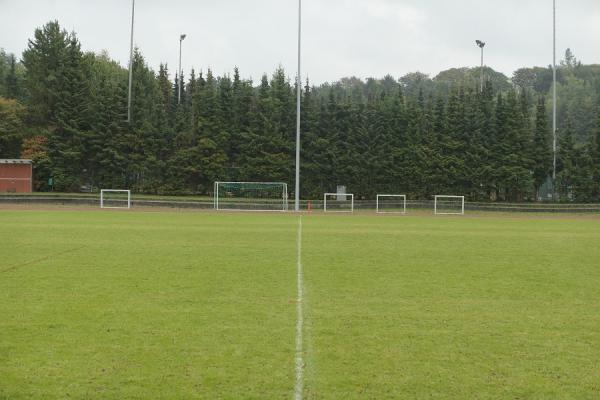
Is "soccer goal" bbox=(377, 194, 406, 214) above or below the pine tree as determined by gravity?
below

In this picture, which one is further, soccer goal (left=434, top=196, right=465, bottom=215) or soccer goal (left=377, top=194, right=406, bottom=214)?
soccer goal (left=377, top=194, right=406, bottom=214)

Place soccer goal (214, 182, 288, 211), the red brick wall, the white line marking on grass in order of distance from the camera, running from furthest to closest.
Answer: the red brick wall
soccer goal (214, 182, 288, 211)
the white line marking on grass

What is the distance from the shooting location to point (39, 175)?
5491 centimetres

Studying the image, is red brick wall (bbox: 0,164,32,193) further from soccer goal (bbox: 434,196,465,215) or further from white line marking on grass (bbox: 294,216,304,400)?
white line marking on grass (bbox: 294,216,304,400)

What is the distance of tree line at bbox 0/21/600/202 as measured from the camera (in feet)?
177

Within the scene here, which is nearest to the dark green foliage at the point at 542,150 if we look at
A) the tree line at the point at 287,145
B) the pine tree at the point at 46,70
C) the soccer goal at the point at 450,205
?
→ the tree line at the point at 287,145

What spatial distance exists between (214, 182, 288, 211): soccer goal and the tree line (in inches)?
88.6

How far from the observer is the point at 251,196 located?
50906 mm

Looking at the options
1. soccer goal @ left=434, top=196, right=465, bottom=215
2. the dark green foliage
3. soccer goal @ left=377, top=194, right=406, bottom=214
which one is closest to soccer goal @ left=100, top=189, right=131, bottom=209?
soccer goal @ left=377, top=194, right=406, bottom=214

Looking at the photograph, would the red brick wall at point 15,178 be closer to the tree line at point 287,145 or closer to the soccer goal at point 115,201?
the tree line at point 287,145

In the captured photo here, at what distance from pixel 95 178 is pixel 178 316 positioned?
5123cm

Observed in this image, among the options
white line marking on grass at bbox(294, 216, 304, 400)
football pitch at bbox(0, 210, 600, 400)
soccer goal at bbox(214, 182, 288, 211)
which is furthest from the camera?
soccer goal at bbox(214, 182, 288, 211)

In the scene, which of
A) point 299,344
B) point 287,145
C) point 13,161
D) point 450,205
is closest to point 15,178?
point 13,161

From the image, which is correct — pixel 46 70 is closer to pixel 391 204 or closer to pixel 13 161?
pixel 13 161
